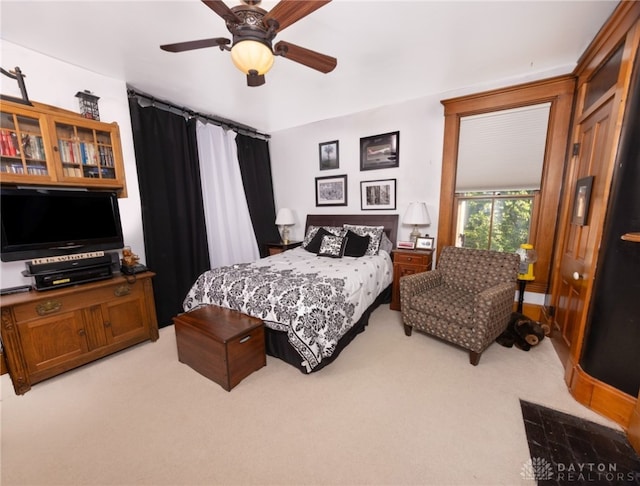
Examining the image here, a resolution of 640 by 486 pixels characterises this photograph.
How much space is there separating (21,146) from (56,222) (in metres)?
0.63

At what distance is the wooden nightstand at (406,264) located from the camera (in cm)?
314

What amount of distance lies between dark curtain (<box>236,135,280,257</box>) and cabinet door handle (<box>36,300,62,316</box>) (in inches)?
103

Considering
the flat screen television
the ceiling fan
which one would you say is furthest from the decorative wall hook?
the ceiling fan

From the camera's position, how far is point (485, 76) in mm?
2799

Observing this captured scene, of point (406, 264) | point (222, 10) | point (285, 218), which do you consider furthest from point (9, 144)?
point (406, 264)

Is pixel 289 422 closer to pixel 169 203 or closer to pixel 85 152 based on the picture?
pixel 169 203

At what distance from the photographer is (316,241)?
3.76 metres

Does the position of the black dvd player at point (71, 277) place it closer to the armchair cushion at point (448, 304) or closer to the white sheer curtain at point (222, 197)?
the white sheer curtain at point (222, 197)

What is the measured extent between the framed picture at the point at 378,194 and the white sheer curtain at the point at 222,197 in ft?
6.33

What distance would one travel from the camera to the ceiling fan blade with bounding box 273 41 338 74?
159 cm

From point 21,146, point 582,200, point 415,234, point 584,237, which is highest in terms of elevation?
point 21,146

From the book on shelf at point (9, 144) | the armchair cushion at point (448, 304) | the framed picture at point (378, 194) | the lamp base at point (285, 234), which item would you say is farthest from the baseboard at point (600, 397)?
the book on shelf at point (9, 144)

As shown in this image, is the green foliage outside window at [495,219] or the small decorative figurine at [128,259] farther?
the green foliage outside window at [495,219]

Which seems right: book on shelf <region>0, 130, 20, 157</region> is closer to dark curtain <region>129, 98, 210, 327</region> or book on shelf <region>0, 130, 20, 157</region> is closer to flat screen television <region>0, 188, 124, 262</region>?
flat screen television <region>0, 188, 124, 262</region>
